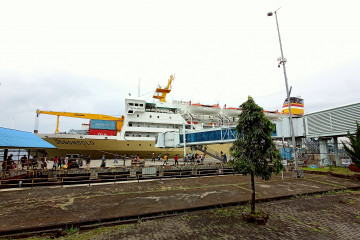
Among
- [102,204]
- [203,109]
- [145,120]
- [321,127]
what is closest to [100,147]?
[145,120]

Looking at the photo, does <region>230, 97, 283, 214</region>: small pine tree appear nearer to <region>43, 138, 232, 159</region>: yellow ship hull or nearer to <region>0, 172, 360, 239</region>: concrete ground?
<region>0, 172, 360, 239</region>: concrete ground

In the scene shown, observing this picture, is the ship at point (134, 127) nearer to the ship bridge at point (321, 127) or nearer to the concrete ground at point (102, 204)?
the ship bridge at point (321, 127)

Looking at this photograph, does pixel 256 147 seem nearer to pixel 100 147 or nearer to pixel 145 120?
pixel 100 147

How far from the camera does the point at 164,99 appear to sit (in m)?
40.8

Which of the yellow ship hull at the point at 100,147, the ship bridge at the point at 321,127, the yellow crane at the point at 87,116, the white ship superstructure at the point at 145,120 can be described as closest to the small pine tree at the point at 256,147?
Answer: the ship bridge at the point at 321,127

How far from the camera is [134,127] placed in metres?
31.9

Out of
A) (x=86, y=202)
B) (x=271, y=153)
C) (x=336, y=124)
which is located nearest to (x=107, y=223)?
(x=86, y=202)

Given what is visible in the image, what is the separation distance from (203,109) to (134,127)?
16586 mm

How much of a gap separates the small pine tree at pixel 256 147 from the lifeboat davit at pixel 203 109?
1275 inches

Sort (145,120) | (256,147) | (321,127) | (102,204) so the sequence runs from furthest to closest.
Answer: (145,120) < (321,127) < (102,204) < (256,147)

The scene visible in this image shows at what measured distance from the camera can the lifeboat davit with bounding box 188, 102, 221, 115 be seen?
1534 inches

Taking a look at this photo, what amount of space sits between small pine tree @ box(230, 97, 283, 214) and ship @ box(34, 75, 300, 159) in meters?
19.0

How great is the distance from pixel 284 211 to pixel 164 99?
35.5 m

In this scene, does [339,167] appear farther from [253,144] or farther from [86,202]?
[86,202]
